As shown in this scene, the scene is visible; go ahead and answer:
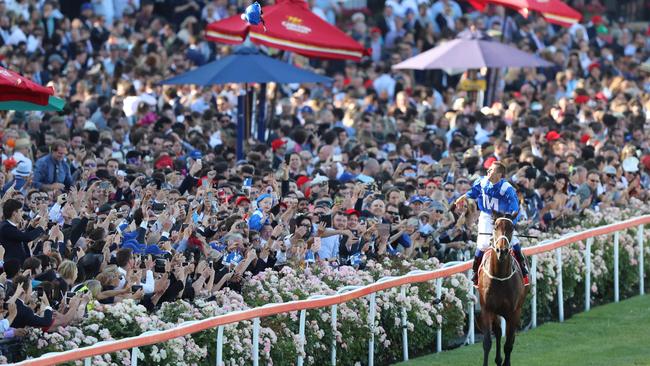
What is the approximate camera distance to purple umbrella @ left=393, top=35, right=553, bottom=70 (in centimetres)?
2394

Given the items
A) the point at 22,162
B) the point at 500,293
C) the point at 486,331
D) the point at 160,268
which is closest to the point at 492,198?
the point at 500,293

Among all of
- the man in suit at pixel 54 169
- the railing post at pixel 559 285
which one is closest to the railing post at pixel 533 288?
the railing post at pixel 559 285

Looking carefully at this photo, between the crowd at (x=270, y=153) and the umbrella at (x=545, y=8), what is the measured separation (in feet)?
4.66

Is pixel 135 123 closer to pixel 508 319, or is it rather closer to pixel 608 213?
pixel 608 213

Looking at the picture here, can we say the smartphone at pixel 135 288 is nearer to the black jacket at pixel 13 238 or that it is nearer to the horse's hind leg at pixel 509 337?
the black jacket at pixel 13 238

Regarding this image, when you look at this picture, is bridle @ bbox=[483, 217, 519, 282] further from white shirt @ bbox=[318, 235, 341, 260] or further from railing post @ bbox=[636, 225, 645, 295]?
railing post @ bbox=[636, 225, 645, 295]

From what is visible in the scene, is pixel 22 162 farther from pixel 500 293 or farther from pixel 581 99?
pixel 581 99

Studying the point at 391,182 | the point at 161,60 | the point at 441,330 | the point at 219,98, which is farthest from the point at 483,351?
Answer: the point at 161,60

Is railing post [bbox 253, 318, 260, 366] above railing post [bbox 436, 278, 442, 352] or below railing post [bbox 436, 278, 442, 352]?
above

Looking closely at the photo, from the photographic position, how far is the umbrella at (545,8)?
80.4 feet

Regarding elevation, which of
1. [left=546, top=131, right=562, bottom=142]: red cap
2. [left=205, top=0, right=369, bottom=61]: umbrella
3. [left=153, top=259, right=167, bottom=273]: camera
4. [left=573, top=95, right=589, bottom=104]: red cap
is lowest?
[left=573, top=95, right=589, bottom=104]: red cap

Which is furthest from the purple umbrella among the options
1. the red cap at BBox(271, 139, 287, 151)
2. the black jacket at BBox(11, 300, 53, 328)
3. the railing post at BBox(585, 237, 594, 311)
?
the black jacket at BBox(11, 300, 53, 328)

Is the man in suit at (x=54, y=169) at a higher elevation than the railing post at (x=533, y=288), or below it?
higher

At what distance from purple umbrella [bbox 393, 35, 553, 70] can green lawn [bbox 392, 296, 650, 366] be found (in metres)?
6.80
